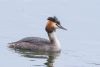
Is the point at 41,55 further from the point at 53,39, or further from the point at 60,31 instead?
the point at 60,31

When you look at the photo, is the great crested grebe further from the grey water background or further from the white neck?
the grey water background

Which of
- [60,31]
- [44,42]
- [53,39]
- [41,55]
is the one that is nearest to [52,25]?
[53,39]

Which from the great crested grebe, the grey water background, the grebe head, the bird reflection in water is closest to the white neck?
the great crested grebe

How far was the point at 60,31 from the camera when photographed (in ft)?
79.7

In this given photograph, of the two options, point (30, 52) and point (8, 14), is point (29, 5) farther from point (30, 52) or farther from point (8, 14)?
point (30, 52)

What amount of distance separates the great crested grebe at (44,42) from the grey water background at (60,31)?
0.35 m

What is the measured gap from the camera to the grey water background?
59.3 ft

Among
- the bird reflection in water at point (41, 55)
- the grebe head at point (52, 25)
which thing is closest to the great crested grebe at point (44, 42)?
the grebe head at point (52, 25)

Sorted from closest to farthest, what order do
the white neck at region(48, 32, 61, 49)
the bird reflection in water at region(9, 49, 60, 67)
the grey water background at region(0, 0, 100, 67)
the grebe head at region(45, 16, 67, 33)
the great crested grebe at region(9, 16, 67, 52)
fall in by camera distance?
the grey water background at region(0, 0, 100, 67) < the bird reflection in water at region(9, 49, 60, 67) < the great crested grebe at region(9, 16, 67, 52) < the white neck at region(48, 32, 61, 49) < the grebe head at region(45, 16, 67, 33)

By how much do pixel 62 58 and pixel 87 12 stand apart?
10.4 metres

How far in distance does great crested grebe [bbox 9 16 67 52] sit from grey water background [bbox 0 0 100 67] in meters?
0.35

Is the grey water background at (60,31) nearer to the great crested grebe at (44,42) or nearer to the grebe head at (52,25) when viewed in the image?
the great crested grebe at (44,42)

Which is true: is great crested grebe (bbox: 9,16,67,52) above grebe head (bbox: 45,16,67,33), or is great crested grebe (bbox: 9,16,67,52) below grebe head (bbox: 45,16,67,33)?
below

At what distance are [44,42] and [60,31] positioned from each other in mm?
3579
